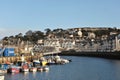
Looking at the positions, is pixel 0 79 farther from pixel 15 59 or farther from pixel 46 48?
pixel 46 48

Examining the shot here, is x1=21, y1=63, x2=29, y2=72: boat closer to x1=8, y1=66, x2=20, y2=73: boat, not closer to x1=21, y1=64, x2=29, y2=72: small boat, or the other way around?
x1=21, y1=64, x2=29, y2=72: small boat

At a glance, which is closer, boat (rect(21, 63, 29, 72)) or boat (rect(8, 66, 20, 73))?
boat (rect(8, 66, 20, 73))

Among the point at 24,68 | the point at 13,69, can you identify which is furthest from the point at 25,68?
the point at 13,69

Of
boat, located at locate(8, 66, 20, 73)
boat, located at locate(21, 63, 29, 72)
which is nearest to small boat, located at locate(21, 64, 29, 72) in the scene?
boat, located at locate(21, 63, 29, 72)

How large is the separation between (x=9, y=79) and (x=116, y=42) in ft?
360

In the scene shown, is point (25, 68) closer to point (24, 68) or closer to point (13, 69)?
point (24, 68)

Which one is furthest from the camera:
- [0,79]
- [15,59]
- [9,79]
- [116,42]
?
[116,42]

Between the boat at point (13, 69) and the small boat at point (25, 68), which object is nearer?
the boat at point (13, 69)

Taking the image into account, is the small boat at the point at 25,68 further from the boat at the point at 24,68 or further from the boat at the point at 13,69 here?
the boat at the point at 13,69

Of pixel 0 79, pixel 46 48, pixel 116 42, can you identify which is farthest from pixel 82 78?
pixel 46 48

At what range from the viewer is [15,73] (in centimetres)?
6069

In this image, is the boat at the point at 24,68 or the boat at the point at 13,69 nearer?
the boat at the point at 13,69

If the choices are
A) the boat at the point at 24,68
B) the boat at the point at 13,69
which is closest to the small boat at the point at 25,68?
the boat at the point at 24,68

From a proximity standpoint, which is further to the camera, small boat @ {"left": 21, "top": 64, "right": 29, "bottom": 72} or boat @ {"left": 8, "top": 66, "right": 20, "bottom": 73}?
small boat @ {"left": 21, "top": 64, "right": 29, "bottom": 72}
